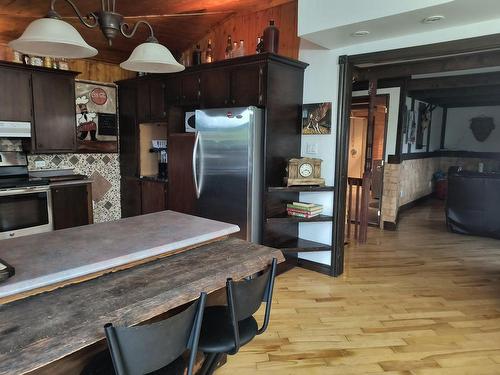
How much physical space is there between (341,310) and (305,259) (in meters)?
1.03

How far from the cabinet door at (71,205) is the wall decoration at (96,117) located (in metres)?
0.76

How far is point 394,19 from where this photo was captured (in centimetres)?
266

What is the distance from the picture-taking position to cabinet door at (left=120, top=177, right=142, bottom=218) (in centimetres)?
499

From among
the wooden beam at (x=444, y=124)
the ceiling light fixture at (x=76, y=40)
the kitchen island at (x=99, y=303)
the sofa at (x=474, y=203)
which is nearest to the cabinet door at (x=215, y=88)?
the ceiling light fixture at (x=76, y=40)

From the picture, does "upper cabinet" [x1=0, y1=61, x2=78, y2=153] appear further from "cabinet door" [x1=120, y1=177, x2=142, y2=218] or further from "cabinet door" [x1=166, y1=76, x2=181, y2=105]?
"cabinet door" [x1=166, y1=76, x2=181, y2=105]

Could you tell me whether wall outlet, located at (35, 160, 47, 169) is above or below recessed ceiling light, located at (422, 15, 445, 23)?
below

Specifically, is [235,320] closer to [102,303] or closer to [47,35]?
[102,303]

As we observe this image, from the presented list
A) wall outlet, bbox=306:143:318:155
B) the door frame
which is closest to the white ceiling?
the door frame

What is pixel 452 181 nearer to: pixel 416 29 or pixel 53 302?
pixel 416 29

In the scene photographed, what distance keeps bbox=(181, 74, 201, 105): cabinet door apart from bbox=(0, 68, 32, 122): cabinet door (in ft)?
5.80

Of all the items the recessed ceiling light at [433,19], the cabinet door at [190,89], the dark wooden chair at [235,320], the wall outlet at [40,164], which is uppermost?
the recessed ceiling light at [433,19]

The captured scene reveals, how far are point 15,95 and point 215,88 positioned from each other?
2.28 meters

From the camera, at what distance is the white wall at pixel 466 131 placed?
8.84 meters

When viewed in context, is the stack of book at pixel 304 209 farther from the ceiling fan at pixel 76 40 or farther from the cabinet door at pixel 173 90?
the ceiling fan at pixel 76 40
